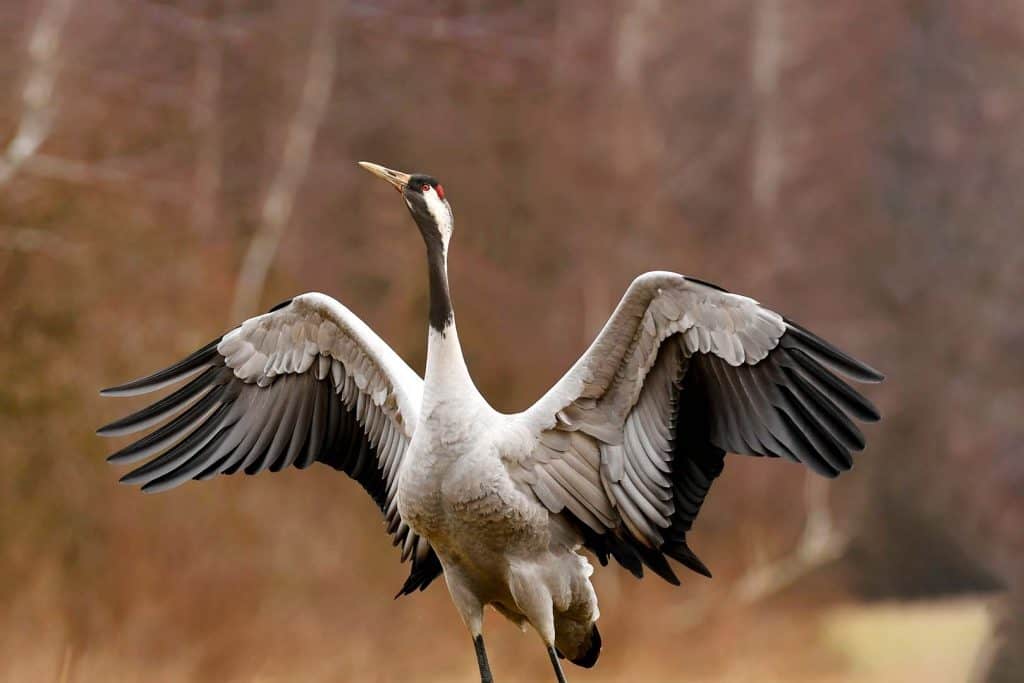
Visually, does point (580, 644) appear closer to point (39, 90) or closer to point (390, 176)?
point (390, 176)

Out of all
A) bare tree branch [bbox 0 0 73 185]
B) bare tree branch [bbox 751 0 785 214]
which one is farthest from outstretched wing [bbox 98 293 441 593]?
bare tree branch [bbox 751 0 785 214]

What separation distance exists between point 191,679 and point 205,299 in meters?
1.53

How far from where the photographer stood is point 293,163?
234 inches

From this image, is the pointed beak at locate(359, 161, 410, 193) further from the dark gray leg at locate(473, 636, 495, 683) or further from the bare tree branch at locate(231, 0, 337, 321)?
the bare tree branch at locate(231, 0, 337, 321)

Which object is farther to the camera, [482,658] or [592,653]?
[592,653]

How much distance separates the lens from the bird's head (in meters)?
3.00

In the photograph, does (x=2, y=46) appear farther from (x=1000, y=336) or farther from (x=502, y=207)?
(x=1000, y=336)

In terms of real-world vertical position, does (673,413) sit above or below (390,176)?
below

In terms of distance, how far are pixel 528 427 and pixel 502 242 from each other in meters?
3.18

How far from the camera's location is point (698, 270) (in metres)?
6.50

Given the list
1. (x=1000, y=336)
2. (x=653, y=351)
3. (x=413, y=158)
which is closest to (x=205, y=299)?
(x=413, y=158)

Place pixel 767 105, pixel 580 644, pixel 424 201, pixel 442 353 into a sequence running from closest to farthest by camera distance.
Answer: pixel 442 353
pixel 424 201
pixel 580 644
pixel 767 105

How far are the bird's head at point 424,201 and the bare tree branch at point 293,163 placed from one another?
2893 millimetres

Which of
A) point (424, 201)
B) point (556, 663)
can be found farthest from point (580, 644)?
point (424, 201)
